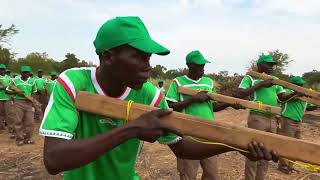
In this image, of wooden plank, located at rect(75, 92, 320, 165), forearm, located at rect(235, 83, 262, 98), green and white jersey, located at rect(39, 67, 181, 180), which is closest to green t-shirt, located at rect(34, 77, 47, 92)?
forearm, located at rect(235, 83, 262, 98)

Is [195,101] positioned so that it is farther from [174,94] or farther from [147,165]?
[147,165]

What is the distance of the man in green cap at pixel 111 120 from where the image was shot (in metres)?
1.88

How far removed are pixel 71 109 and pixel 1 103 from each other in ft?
39.4

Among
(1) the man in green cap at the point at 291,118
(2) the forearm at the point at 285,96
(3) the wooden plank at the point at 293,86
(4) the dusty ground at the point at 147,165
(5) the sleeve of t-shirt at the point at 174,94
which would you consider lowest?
(4) the dusty ground at the point at 147,165

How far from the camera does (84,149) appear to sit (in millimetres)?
1855

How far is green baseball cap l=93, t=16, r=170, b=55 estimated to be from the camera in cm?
202

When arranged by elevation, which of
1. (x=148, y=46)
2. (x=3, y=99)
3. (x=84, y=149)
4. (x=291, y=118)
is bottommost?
(x=3, y=99)

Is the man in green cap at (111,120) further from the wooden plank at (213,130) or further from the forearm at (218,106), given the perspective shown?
the forearm at (218,106)

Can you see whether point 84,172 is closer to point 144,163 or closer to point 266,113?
point 266,113

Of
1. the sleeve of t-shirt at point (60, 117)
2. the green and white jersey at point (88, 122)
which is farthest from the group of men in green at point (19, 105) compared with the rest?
the sleeve of t-shirt at point (60, 117)

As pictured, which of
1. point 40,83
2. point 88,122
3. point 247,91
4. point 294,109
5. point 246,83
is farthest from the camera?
point 40,83

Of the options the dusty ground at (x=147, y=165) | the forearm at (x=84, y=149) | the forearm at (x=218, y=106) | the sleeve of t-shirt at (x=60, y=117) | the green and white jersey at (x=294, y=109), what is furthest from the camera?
the green and white jersey at (x=294, y=109)

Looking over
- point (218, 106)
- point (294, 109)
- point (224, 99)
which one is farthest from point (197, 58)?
point (294, 109)

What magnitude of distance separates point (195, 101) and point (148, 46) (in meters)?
3.75
